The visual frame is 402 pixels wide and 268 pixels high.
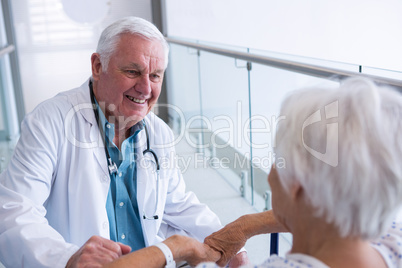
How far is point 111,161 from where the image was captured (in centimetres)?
163

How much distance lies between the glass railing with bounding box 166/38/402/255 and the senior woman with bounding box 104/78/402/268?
728 millimetres

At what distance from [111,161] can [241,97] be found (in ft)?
5.60

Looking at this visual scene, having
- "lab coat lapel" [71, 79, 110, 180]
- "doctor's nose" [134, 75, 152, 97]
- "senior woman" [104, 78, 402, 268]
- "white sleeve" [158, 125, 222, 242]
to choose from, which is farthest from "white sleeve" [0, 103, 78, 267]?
"senior woman" [104, 78, 402, 268]

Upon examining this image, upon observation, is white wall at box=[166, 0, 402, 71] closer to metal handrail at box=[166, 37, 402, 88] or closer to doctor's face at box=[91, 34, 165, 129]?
metal handrail at box=[166, 37, 402, 88]

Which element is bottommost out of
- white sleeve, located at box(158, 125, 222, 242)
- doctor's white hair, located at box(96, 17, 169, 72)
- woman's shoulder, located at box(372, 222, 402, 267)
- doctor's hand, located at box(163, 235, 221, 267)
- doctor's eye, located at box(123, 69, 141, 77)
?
white sleeve, located at box(158, 125, 222, 242)

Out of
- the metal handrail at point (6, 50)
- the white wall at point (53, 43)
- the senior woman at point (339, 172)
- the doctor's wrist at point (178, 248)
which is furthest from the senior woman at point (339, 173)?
the white wall at point (53, 43)

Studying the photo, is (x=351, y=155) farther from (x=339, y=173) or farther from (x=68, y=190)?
(x=68, y=190)

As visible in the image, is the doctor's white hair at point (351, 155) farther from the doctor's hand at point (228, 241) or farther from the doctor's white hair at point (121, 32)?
the doctor's white hair at point (121, 32)

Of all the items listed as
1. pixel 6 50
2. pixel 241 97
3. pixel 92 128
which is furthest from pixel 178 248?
pixel 6 50

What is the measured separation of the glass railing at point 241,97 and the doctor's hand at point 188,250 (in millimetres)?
812

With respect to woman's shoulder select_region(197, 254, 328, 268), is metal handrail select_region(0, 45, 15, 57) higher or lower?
lower

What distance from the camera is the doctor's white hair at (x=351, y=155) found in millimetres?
743

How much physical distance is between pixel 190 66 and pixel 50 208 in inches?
124

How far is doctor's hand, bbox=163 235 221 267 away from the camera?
3.81 ft
